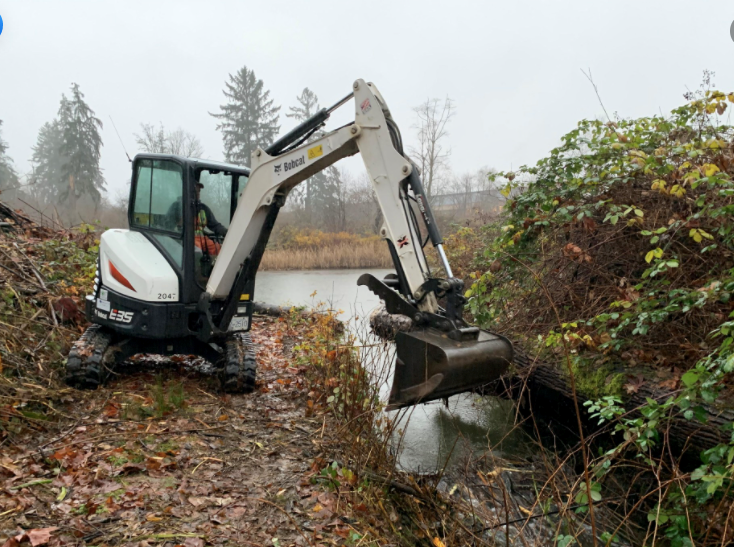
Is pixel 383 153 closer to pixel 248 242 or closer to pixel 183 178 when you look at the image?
pixel 248 242

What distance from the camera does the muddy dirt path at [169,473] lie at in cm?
286

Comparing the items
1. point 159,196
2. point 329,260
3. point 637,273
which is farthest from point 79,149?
point 637,273

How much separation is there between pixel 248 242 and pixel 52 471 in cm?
253

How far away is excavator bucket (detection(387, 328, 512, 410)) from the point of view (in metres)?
3.50

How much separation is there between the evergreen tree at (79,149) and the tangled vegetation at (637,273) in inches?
1405

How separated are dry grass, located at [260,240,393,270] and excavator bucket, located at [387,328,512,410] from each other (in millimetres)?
16018

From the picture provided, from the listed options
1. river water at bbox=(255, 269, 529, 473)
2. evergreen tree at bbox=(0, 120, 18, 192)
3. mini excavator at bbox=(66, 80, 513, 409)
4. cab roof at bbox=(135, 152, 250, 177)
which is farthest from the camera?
evergreen tree at bbox=(0, 120, 18, 192)

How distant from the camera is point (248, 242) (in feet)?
16.9

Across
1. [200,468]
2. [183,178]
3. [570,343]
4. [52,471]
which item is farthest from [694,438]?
[183,178]

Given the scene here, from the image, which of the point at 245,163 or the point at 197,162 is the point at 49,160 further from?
the point at 197,162

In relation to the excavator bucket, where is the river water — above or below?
below

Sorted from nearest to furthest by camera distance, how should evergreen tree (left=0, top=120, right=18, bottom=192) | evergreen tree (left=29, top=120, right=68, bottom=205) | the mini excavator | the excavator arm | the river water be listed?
the excavator arm, the mini excavator, the river water, evergreen tree (left=0, top=120, right=18, bottom=192), evergreen tree (left=29, top=120, right=68, bottom=205)

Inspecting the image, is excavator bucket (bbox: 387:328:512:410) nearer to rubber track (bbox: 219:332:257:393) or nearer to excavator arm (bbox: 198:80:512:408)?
excavator arm (bbox: 198:80:512:408)

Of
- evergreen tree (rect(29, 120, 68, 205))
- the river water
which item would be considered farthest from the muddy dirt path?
evergreen tree (rect(29, 120, 68, 205))
